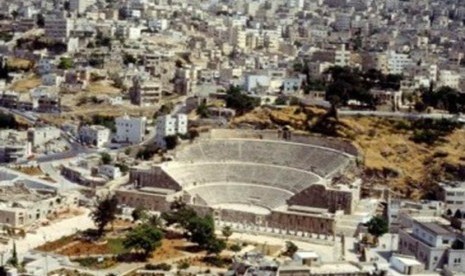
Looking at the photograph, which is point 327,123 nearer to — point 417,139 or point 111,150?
point 417,139

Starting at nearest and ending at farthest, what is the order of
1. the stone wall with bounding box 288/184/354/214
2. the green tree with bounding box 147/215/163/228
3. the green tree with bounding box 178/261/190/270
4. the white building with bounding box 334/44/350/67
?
the green tree with bounding box 178/261/190/270 < the green tree with bounding box 147/215/163/228 < the stone wall with bounding box 288/184/354/214 < the white building with bounding box 334/44/350/67

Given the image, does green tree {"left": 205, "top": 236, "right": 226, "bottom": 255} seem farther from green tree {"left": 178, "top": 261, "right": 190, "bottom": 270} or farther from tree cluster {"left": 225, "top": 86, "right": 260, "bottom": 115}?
tree cluster {"left": 225, "top": 86, "right": 260, "bottom": 115}

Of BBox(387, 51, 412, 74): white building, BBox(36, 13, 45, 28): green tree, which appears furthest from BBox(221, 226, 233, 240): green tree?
BBox(36, 13, 45, 28): green tree

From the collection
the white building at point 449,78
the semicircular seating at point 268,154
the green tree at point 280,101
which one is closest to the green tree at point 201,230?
the semicircular seating at point 268,154

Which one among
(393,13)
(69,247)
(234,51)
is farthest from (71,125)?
(393,13)

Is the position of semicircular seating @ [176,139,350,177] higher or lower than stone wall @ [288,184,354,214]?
higher

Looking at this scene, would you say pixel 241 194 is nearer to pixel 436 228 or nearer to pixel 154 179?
pixel 154 179

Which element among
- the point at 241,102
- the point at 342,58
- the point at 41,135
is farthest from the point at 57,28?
the point at 241,102
